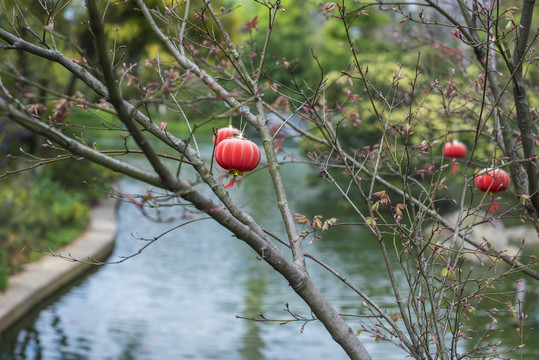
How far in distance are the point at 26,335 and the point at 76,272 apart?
235cm

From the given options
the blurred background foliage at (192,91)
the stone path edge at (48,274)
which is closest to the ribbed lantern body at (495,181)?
the blurred background foliage at (192,91)

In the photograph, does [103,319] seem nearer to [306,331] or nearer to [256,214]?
[306,331]

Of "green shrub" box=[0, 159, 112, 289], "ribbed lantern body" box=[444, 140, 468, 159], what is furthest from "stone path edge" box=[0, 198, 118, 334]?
"ribbed lantern body" box=[444, 140, 468, 159]

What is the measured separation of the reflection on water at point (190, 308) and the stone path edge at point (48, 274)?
0.16 metres

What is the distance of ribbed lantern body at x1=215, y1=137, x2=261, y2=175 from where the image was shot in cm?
234

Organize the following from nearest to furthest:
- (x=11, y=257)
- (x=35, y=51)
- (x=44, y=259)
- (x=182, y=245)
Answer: (x=35, y=51) → (x=11, y=257) → (x=44, y=259) → (x=182, y=245)

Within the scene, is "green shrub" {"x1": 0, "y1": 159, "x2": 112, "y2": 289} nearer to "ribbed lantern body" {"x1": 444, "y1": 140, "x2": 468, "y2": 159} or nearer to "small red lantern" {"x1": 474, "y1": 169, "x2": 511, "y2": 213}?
"ribbed lantern body" {"x1": 444, "y1": 140, "x2": 468, "y2": 159}

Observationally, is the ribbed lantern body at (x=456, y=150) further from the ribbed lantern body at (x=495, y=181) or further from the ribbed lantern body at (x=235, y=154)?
the ribbed lantern body at (x=235, y=154)

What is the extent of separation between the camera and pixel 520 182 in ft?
8.69

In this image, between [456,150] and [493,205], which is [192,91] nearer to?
[456,150]

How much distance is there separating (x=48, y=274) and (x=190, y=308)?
6.36 ft

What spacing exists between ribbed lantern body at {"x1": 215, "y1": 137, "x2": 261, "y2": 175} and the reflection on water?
1412 mm

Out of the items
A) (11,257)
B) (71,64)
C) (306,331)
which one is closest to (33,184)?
(11,257)

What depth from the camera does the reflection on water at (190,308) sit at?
6066 mm
